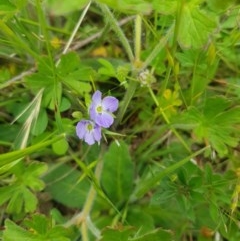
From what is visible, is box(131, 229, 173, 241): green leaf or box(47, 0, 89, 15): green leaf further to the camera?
box(131, 229, 173, 241): green leaf

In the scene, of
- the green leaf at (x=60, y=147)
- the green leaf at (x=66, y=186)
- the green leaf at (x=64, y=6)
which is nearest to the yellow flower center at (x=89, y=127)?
the green leaf at (x=60, y=147)

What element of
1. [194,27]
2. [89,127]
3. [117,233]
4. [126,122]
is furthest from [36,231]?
[194,27]

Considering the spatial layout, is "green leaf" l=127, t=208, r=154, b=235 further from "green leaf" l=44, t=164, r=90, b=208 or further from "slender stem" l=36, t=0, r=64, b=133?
"slender stem" l=36, t=0, r=64, b=133

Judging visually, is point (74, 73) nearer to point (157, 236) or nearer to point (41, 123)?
point (41, 123)

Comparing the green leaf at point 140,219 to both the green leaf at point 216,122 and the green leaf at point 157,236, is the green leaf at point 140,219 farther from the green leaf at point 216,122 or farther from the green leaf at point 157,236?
the green leaf at point 216,122

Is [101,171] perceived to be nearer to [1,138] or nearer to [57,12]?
[1,138]

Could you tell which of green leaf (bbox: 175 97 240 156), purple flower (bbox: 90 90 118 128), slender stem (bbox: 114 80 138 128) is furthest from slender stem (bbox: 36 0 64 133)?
green leaf (bbox: 175 97 240 156)
